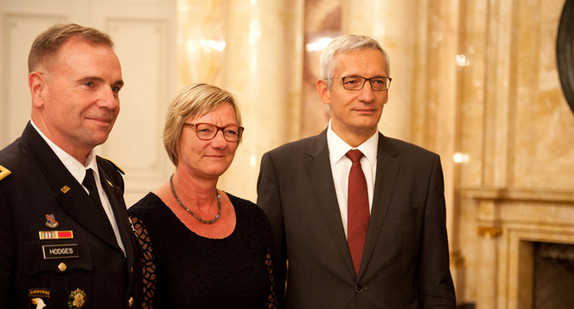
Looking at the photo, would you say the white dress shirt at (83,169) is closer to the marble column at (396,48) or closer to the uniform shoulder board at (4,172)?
the uniform shoulder board at (4,172)

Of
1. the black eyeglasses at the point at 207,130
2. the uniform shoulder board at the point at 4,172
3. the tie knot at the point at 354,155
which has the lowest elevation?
the uniform shoulder board at the point at 4,172

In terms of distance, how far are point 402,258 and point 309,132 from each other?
2643 millimetres

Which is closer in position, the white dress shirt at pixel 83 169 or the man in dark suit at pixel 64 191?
the man in dark suit at pixel 64 191

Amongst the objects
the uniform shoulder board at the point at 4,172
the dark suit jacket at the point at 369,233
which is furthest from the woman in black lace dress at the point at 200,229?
the uniform shoulder board at the point at 4,172

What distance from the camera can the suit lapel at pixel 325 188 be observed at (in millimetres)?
2455

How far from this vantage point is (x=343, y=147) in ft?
8.48

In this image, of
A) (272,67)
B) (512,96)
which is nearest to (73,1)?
(272,67)

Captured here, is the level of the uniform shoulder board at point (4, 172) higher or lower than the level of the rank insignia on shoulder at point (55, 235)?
higher

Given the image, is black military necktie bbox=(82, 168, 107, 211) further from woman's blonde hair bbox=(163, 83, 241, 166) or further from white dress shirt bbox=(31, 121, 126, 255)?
woman's blonde hair bbox=(163, 83, 241, 166)

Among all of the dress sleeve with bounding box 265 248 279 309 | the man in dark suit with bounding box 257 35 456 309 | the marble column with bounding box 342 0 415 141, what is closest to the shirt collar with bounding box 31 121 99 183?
the dress sleeve with bounding box 265 248 279 309

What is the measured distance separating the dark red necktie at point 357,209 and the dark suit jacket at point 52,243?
925 millimetres

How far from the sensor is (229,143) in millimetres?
2293

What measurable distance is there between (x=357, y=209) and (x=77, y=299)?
3.92ft

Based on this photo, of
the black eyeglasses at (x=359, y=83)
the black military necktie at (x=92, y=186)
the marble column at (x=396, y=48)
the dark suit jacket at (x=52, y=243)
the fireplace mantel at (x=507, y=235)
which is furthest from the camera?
the fireplace mantel at (x=507, y=235)
